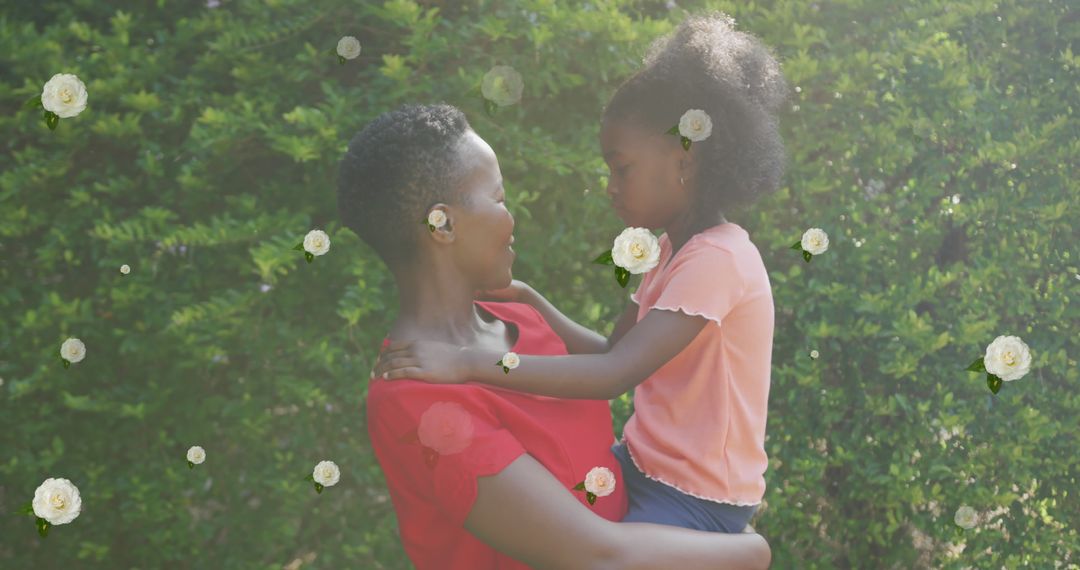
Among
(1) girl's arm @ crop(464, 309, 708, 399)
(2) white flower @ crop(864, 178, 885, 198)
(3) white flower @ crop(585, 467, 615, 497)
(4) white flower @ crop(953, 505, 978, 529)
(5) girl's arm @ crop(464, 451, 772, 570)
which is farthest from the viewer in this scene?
(2) white flower @ crop(864, 178, 885, 198)

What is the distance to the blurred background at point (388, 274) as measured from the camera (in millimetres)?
3748

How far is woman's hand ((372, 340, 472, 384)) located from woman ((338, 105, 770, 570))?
0.03m

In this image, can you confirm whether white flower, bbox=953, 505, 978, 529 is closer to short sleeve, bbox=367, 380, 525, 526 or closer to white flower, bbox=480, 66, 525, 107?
white flower, bbox=480, 66, 525, 107

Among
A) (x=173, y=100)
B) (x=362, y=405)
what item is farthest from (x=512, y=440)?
(x=173, y=100)

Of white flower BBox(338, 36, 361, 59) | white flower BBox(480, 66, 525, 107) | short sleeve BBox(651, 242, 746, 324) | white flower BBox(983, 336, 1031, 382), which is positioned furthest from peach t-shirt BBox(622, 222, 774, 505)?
white flower BBox(338, 36, 361, 59)

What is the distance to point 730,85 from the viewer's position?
2.60 m

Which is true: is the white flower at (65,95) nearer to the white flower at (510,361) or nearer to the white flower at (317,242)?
the white flower at (317,242)

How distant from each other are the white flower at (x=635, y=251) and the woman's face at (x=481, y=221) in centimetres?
23

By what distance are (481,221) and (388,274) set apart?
1.43 metres

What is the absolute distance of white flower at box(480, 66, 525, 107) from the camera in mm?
3557

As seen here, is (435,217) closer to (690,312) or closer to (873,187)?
(690,312)

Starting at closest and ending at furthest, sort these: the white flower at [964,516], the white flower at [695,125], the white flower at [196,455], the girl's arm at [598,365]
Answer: the girl's arm at [598,365] → the white flower at [695,125] → the white flower at [196,455] → the white flower at [964,516]

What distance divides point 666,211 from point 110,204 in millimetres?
2401

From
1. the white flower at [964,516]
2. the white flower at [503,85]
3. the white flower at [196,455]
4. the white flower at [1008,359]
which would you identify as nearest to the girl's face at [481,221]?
the white flower at [503,85]
